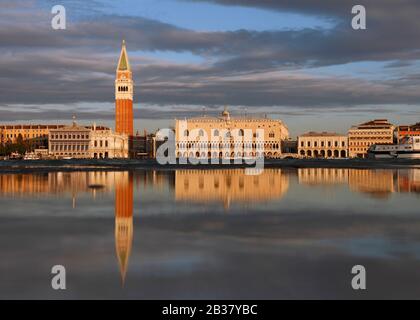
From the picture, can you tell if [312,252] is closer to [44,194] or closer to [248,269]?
[248,269]

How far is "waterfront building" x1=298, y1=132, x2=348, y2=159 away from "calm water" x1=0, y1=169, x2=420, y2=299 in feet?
446

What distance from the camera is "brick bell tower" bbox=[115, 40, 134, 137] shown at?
142913 millimetres

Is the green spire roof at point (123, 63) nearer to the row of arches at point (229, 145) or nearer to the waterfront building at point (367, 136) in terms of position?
the row of arches at point (229, 145)

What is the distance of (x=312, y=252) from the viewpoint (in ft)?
39.2

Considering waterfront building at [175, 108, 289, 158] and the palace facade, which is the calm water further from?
waterfront building at [175, 108, 289, 158]

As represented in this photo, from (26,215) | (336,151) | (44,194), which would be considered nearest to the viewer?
(26,215)

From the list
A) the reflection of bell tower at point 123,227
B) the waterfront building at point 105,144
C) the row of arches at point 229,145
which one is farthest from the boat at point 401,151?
the reflection of bell tower at point 123,227

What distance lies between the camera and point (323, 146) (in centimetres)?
15650

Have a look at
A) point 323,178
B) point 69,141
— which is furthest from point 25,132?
point 323,178

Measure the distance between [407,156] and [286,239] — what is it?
371 ft

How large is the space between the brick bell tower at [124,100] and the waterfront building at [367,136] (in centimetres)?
6004

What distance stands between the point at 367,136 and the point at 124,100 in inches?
2581

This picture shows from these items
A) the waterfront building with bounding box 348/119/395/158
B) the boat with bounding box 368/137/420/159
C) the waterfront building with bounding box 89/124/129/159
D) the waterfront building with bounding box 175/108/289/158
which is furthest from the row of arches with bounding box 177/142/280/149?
the boat with bounding box 368/137/420/159
